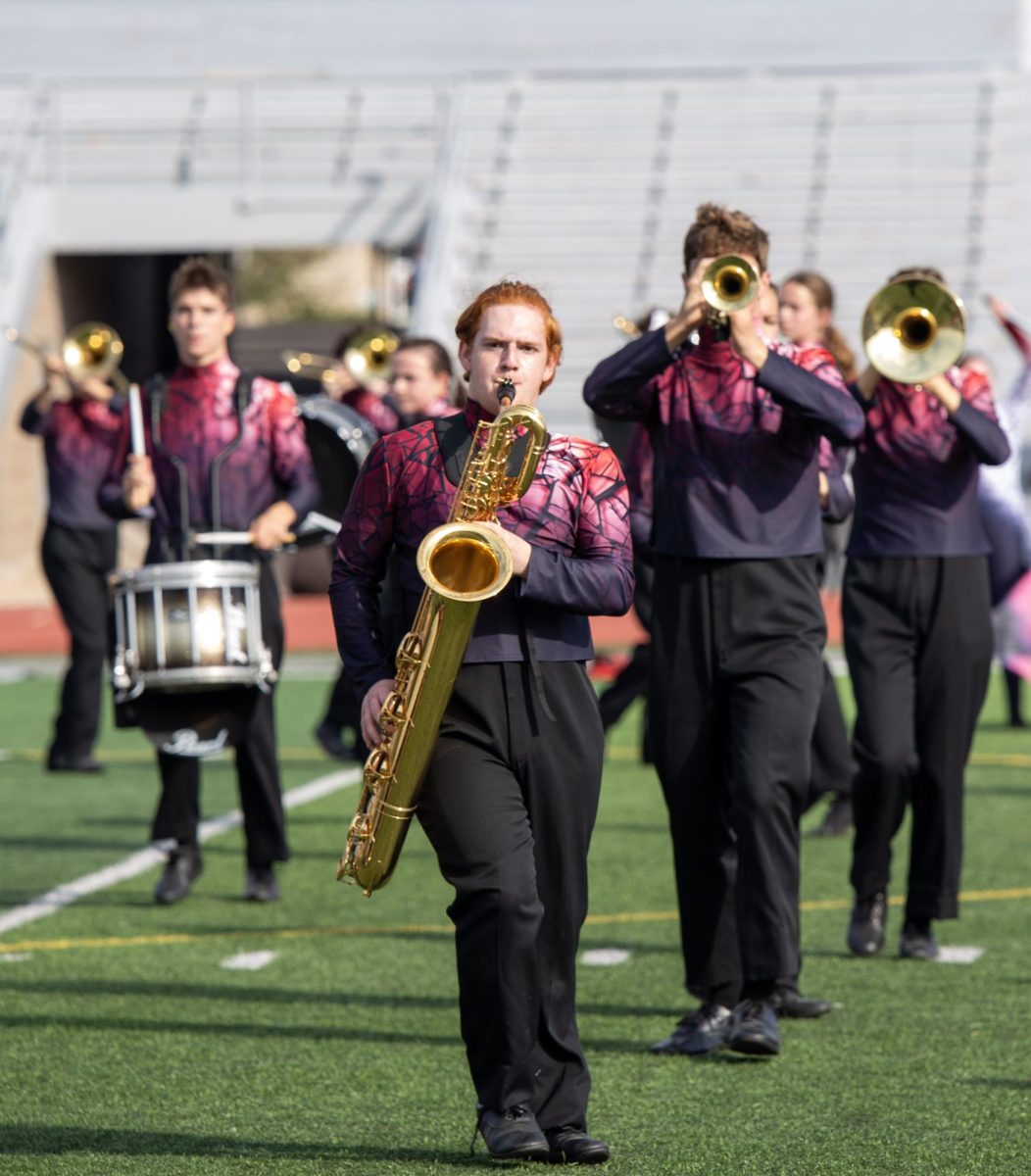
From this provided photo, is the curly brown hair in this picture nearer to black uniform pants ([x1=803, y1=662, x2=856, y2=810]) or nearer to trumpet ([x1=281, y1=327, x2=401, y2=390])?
black uniform pants ([x1=803, y1=662, x2=856, y2=810])

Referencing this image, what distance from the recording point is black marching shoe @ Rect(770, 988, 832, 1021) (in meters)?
6.06

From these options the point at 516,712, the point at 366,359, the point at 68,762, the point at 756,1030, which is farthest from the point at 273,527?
the point at 68,762

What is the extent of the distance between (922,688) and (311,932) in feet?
7.08

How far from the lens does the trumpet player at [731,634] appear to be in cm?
562

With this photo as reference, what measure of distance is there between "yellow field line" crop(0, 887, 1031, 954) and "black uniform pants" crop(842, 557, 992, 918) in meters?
0.95

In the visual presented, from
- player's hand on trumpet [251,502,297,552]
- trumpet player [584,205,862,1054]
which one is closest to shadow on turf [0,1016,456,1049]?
trumpet player [584,205,862,1054]

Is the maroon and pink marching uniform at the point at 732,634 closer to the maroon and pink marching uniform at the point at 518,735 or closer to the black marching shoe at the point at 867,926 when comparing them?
the maroon and pink marching uniform at the point at 518,735

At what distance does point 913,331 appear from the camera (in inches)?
256

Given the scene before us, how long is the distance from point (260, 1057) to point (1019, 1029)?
1.96 meters

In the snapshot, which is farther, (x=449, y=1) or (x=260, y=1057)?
(x=449, y=1)

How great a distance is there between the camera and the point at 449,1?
30.1m

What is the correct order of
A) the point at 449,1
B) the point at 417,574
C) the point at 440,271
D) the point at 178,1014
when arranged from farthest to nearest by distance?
the point at 449,1, the point at 440,271, the point at 178,1014, the point at 417,574

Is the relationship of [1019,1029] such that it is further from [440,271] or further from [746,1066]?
[440,271]

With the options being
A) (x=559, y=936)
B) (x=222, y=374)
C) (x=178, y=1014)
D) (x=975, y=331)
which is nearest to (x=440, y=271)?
(x=975, y=331)
